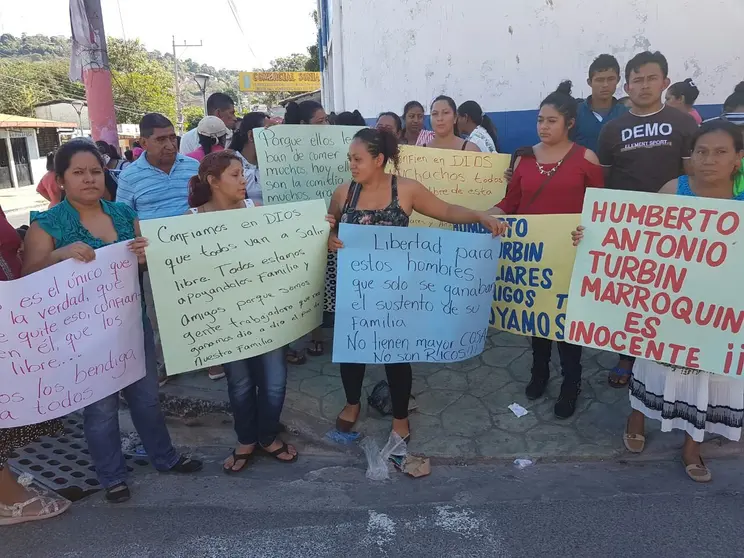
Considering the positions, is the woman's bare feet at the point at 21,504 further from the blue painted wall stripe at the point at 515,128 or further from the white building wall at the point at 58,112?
the white building wall at the point at 58,112

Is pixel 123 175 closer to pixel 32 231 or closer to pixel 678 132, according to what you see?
pixel 32 231

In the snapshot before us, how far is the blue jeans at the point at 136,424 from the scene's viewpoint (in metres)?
2.84

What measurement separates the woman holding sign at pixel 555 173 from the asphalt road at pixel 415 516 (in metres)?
0.81

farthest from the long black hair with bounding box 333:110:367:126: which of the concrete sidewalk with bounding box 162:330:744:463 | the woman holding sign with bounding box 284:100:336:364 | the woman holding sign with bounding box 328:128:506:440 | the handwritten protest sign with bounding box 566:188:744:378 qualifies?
the handwritten protest sign with bounding box 566:188:744:378

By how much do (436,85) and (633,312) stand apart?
17.6 ft

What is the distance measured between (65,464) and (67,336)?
120cm

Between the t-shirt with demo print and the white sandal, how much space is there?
3.67 metres

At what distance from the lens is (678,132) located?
3.21m

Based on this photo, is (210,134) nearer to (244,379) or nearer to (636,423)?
(244,379)

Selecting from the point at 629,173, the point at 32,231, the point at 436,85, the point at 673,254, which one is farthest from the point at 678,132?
the point at 436,85

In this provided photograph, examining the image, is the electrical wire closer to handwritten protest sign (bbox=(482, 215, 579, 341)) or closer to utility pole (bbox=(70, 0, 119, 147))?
utility pole (bbox=(70, 0, 119, 147))

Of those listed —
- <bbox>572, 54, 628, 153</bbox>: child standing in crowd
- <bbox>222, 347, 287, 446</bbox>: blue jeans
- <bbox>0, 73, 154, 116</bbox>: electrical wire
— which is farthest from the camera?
<bbox>0, 73, 154, 116</bbox>: electrical wire

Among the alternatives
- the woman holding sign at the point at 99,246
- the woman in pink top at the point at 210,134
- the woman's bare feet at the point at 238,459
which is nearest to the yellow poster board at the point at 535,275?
the woman's bare feet at the point at 238,459

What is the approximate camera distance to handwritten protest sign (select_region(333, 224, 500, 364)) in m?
2.99
